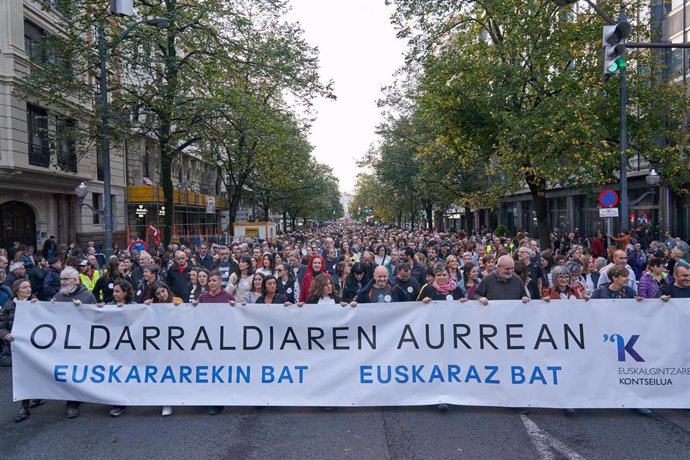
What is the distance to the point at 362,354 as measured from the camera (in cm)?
625

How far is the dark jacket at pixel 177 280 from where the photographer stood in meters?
9.92

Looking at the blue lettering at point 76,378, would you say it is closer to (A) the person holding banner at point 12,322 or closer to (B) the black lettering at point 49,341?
(B) the black lettering at point 49,341

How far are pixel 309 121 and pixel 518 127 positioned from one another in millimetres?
21676

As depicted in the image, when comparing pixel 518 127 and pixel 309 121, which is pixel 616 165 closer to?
pixel 518 127

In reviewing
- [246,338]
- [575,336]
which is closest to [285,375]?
[246,338]

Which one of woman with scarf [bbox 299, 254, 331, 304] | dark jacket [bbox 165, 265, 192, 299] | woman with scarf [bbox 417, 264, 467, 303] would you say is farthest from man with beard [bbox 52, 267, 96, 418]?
woman with scarf [bbox 417, 264, 467, 303]

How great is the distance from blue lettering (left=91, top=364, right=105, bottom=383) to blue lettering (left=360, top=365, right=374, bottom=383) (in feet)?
9.44

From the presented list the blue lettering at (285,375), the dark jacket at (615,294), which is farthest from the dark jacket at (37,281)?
the dark jacket at (615,294)

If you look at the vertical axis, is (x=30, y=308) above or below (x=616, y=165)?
below

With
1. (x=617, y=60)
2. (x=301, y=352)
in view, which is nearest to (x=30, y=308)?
(x=301, y=352)

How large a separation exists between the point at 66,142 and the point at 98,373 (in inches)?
771

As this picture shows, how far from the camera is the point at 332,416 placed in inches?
239

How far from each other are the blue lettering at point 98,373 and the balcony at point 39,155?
17991 millimetres

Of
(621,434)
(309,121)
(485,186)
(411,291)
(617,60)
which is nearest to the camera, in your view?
(621,434)
